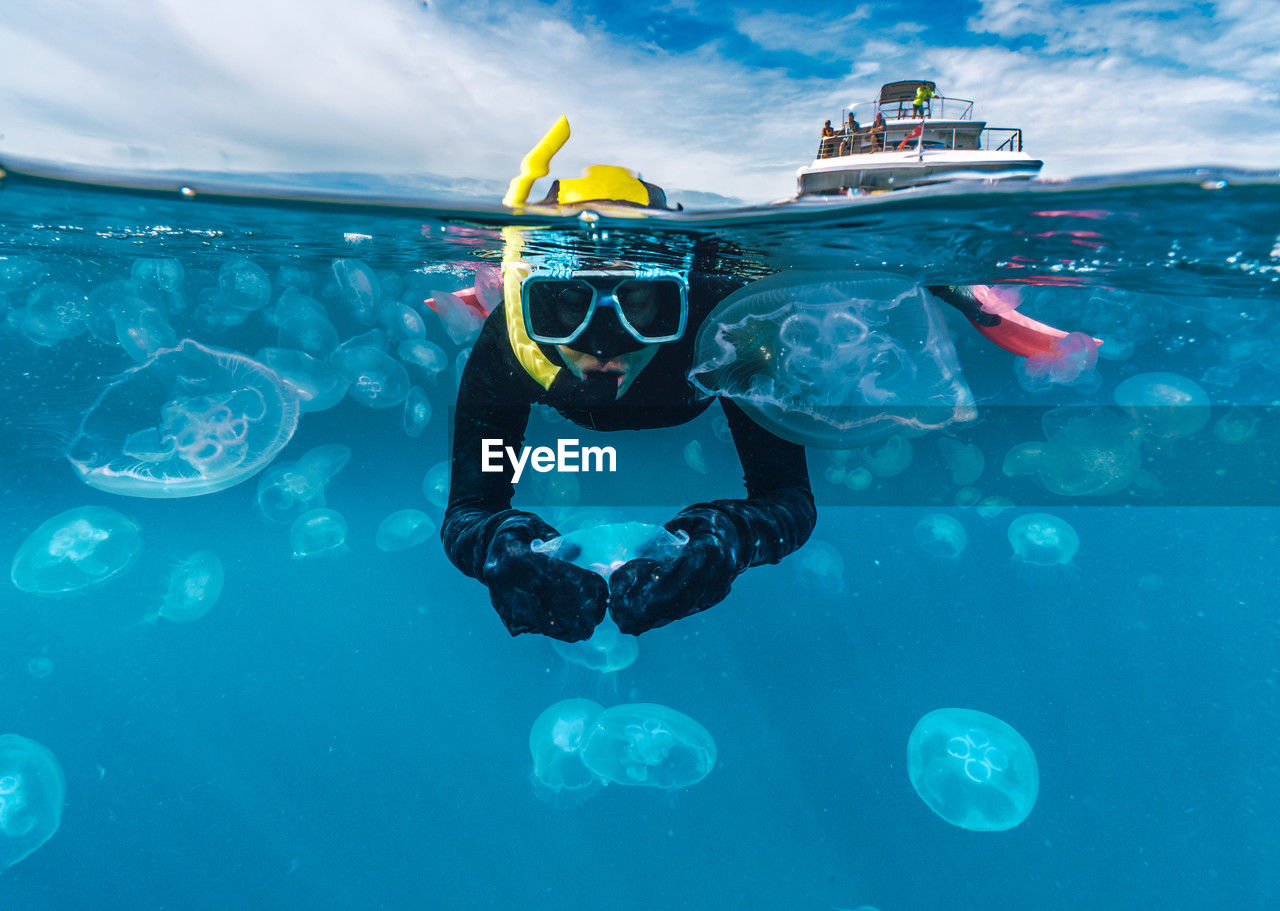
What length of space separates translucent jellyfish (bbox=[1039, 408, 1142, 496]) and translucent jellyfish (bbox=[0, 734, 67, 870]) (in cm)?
953

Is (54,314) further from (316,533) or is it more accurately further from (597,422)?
(597,422)

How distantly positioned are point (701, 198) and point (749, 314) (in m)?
1.01

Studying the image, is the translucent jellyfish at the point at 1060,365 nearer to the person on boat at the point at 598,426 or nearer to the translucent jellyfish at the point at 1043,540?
the translucent jellyfish at the point at 1043,540

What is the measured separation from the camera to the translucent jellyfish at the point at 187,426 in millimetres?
4945

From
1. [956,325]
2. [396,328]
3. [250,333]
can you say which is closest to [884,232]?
[956,325]

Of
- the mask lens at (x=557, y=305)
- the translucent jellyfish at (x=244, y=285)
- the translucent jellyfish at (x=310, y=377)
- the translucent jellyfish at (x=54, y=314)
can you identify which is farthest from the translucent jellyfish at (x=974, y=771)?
the translucent jellyfish at (x=54, y=314)

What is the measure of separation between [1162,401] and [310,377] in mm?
9710

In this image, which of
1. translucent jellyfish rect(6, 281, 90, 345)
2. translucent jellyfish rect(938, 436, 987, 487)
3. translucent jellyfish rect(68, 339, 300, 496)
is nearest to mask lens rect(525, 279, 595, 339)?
translucent jellyfish rect(68, 339, 300, 496)

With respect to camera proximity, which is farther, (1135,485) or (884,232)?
(1135,485)

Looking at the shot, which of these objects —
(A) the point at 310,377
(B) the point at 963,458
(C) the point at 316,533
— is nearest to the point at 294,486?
(C) the point at 316,533

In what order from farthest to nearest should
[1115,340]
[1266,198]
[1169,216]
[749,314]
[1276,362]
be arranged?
[1276,362], [1115,340], [1169,216], [1266,198], [749,314]

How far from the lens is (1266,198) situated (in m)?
3.68

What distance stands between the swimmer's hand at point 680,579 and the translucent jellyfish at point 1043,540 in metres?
5.89

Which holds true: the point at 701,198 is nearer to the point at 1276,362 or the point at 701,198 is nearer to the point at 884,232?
the point at 884,232
